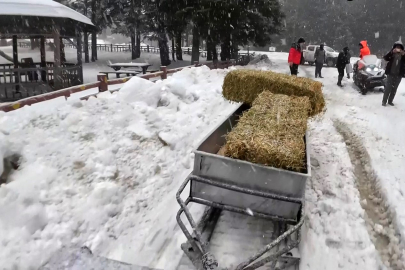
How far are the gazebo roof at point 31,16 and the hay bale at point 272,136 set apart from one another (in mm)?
9584

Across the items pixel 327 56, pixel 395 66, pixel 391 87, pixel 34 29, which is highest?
pixel 34 29

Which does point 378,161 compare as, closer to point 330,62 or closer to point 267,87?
point 267,87

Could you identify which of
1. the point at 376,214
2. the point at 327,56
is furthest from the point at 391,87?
the point at 327,56

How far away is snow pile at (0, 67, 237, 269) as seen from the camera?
4.51 metres

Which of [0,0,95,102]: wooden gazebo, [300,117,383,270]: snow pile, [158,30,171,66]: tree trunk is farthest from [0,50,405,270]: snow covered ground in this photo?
[158,30,171,66]: tree trunk

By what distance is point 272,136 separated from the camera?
15.7 ft

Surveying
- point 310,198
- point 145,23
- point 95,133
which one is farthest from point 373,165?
point 145,23

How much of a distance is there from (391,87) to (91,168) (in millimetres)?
9982

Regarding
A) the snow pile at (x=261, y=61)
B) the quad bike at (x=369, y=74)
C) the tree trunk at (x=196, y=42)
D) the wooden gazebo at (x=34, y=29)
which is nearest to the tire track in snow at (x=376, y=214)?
the quad bike at (x=369, y=74)

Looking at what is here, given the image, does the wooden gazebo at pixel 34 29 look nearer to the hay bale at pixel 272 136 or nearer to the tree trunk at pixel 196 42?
the hay bale at pixel 272 136

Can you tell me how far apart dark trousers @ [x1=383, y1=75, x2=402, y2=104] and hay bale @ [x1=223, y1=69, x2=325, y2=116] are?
15.2ft

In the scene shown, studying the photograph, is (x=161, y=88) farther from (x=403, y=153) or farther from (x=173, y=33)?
(x=173, y=33)

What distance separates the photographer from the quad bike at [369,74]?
547 inches

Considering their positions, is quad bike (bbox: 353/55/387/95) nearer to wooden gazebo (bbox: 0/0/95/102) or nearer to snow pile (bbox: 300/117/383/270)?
snow pile (bbox: 300/117/383/270)
